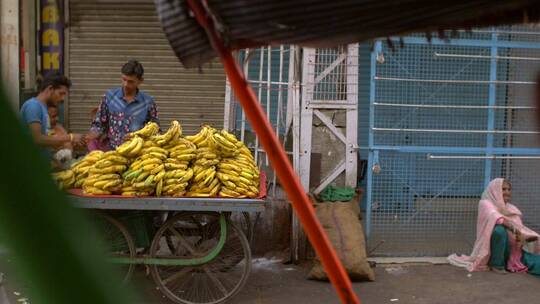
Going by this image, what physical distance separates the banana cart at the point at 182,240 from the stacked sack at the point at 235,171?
0.36 ft

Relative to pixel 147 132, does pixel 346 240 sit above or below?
below

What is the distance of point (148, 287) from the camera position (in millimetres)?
5836

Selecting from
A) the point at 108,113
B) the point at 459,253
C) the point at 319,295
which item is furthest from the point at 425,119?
the point at 108,113

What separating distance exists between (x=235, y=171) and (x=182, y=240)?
71cm

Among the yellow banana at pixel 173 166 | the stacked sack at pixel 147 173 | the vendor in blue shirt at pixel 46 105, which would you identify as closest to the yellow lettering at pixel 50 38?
the vendor in blue shirt at pixel 46 105

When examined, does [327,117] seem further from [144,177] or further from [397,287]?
[144,177]

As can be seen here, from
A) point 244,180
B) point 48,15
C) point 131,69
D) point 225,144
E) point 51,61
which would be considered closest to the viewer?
point 244,180

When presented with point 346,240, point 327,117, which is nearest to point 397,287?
point 346,240

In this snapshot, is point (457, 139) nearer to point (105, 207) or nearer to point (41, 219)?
point (105, 207)

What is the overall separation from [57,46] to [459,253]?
5.18m

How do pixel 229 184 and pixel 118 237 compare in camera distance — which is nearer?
pixel 229 184

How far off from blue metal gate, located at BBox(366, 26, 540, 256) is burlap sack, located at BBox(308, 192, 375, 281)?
60 centimetres

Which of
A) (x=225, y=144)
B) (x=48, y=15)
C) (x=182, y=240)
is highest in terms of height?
(x=48, y=15)

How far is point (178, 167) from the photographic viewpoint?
16.8 ft
